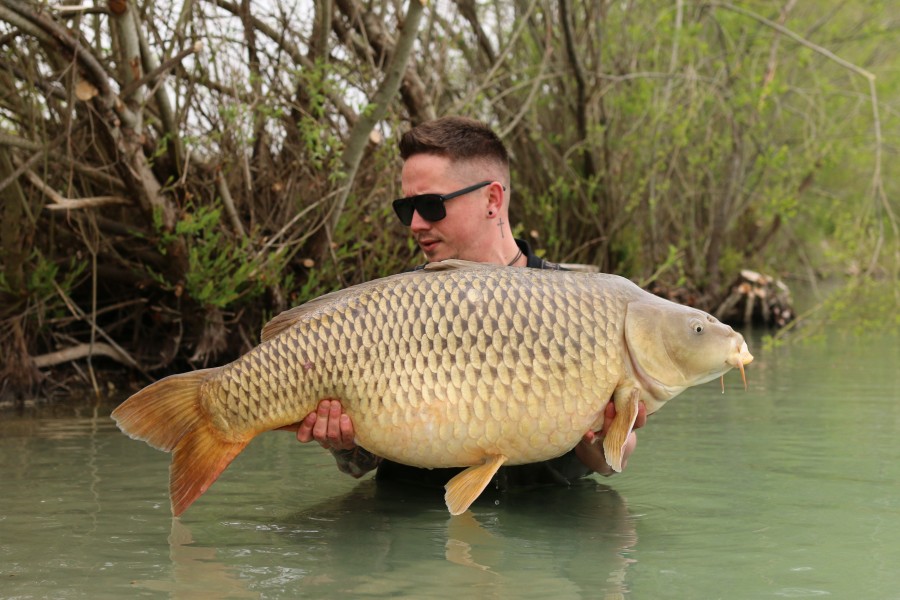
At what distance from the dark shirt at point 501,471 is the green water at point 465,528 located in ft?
0.23

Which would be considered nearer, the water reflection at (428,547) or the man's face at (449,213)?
the water reflection at (428,547)

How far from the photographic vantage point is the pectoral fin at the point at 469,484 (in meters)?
2.52

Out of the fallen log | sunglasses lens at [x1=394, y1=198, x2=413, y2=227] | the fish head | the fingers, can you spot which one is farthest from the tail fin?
the fallen log

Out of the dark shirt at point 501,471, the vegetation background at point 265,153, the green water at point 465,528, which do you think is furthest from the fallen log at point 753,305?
the dark shirt at point 501,471

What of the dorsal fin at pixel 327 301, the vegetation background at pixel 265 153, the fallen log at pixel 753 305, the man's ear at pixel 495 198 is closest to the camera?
the dorsal fin at pixel 327 301

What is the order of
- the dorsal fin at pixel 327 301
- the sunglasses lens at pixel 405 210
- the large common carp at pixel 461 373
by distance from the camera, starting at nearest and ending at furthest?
the large common carp at pixel 461 373, the dorsal fin at pixel 327 301, the sunglasses lens at pixel 405 210

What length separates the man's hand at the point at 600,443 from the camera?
259 cm

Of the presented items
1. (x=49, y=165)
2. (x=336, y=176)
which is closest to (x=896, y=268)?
(x=336, y=176)

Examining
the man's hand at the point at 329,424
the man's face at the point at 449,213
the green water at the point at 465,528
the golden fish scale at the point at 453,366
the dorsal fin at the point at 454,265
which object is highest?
the man's face at the point at 449,213

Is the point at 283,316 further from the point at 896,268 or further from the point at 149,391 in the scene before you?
the point at 896,268

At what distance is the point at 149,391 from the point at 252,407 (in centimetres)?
24

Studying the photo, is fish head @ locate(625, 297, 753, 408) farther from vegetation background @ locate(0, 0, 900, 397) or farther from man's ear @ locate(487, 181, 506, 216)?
vegetation background @ locate(0, 0, 900, 397)

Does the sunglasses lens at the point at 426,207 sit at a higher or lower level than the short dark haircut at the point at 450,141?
lower

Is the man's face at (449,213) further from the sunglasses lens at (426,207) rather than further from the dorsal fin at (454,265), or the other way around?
the dorsal fin at (454,265)
